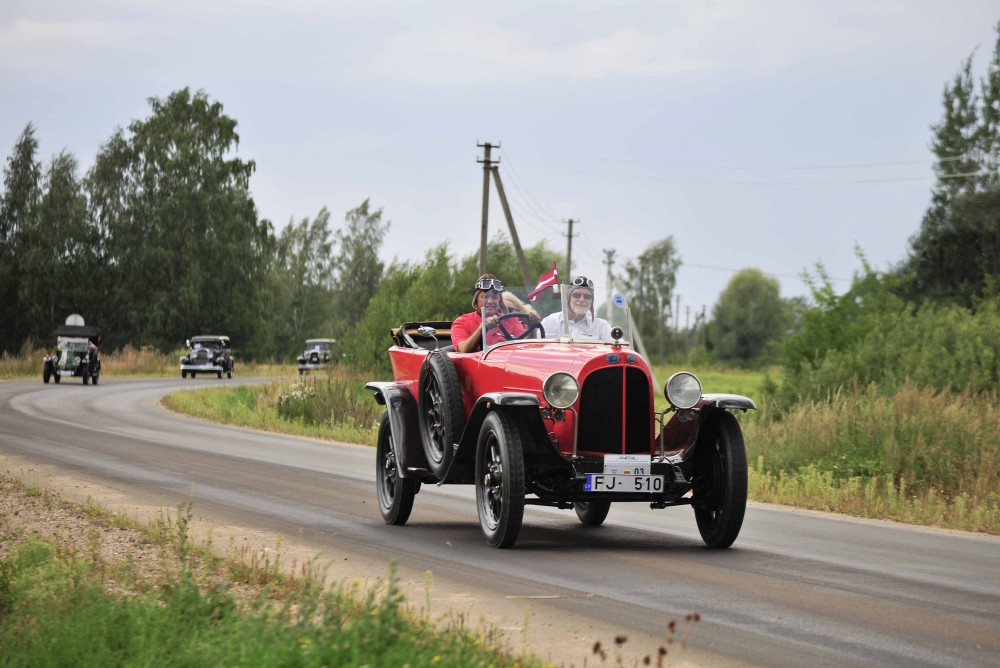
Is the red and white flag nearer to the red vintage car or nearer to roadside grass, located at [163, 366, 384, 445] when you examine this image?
the red vintage car

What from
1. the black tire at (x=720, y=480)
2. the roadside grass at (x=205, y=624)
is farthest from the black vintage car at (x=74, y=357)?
the roadside grass at (x=205, y=624)

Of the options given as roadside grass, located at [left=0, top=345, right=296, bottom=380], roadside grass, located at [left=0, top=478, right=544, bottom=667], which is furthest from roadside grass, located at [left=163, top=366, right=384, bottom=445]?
roadside grass, located at [left=0, top=345, right=296, bottom=380]

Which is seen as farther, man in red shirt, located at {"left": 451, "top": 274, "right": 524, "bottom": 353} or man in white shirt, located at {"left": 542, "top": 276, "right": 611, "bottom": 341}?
man in red shirt, located at {"left": 451, "top": 274, "right": 524, "bottom": 353}

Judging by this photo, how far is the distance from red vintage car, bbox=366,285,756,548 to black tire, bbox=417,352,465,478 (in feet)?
0.04

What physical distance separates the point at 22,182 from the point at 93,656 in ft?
244

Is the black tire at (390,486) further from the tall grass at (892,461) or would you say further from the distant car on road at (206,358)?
the distant car on road at (206,358)

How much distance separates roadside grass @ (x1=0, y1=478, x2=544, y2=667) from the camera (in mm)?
5621

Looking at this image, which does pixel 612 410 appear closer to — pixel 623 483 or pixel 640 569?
pixel 623 483

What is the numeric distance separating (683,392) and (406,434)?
2.69m

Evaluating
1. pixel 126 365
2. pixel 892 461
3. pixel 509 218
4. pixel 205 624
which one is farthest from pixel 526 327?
pixel 126 365

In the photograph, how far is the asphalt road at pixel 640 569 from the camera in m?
6.69

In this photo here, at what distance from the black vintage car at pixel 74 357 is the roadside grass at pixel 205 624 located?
42.3 m

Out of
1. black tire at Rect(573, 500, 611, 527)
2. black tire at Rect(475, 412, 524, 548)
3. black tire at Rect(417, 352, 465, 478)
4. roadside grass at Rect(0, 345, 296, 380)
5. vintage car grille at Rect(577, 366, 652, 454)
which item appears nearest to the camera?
black tire at Rect(475, 412, 524, 548)

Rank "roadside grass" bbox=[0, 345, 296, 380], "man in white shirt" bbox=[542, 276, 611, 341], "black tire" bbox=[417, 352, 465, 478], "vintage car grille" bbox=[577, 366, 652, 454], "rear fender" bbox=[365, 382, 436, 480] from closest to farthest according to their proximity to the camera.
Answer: "vintage car grille" bbox=[577, 366, 652, 454]
"black tire" bbox=[417, 352, 465, 478]
"man in white shirt" bbox=[542, 276, 611, 341]
"rear fender" bbox=[365, 382, 436, 480]
"roadside grass" bbox=[0, 345, 296, 380]
